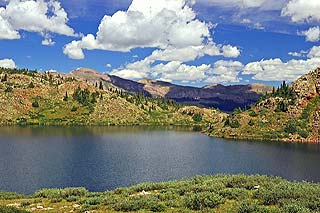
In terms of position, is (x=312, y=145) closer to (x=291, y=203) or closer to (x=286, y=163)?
(x=286, y=163)

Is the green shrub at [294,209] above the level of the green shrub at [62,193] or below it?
above

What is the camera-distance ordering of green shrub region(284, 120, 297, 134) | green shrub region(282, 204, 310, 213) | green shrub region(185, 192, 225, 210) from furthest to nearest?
green shrub region(284, 120, 297, 134) < green shrub region(185, 192, 225, 210) < green shrub region(282, 204, 310, 213)

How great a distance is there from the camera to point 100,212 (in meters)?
30.8

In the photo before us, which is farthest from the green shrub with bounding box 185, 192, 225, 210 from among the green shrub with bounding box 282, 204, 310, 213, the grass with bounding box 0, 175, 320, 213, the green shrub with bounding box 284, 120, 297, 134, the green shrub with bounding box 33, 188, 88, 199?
the green shrub with bounding box 284, 120, 297, 134

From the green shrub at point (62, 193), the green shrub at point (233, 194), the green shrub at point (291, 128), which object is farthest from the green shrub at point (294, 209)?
the green shrub at point (291, 128)

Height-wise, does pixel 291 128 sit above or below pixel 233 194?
above

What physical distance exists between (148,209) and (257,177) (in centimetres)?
1619

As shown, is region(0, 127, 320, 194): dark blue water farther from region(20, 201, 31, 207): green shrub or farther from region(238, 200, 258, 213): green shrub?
region(238, 200, 258, 213): green shrub

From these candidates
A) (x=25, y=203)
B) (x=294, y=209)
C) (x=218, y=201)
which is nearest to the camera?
(x=294, y=209)

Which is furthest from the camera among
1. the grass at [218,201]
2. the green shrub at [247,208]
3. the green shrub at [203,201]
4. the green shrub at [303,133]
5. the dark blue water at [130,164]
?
the green shrub at [303,133]

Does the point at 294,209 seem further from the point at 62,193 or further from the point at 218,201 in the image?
the point at 62,193

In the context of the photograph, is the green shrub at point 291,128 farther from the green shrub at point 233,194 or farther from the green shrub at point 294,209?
the green shrub at point 294,209

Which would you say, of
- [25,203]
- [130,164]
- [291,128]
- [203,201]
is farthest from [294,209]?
[291,128]

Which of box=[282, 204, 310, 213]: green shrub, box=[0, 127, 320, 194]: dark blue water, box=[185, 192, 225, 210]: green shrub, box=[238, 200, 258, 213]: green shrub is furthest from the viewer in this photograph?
box=[0, 127, 320, 194]: dark blue water
